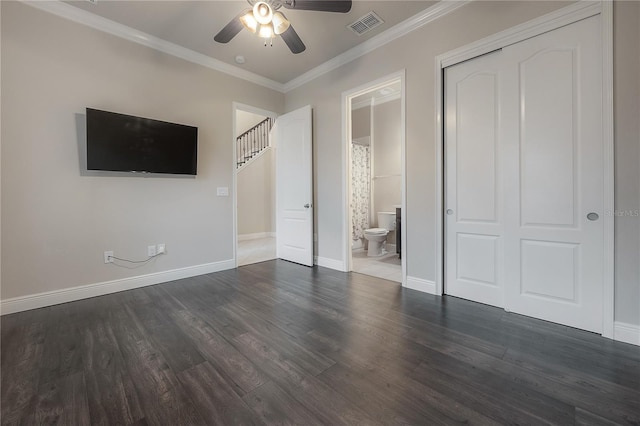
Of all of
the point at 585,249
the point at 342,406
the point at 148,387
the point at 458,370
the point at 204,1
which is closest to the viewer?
the point at 342,406

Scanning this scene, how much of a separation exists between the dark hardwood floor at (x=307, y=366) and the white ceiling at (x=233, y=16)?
2.98 m

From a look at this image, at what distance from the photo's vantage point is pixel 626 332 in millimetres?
1848

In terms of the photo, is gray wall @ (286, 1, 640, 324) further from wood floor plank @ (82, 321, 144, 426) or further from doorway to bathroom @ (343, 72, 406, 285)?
wood floor plank @ (82, 321, 144, 426)

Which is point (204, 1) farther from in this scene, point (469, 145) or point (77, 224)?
point (469, 145)

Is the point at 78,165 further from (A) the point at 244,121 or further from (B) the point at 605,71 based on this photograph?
(A) the point at 244,121

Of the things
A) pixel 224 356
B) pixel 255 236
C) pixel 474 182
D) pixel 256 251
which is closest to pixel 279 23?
pixel 474 182

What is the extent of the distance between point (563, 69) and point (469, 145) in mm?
829

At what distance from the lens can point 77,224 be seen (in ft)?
8.92

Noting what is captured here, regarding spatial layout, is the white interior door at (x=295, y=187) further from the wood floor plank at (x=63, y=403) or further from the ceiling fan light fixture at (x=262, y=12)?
the wood floor plank at (x=63, y=403)

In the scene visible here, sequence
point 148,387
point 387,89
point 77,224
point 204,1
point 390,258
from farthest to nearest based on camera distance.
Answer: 1. point 387,89
2. point 390,258
3. point 77,224
4. point 204,1
5. point 148,387

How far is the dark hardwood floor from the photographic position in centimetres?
127

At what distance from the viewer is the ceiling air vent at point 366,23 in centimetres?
279

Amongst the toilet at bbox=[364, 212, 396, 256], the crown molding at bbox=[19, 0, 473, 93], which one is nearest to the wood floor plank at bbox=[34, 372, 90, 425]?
the crown molding at bbox=[19, 0, 473, 93]

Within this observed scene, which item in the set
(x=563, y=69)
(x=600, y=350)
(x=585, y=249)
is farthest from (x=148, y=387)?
(x=563, y=69)
